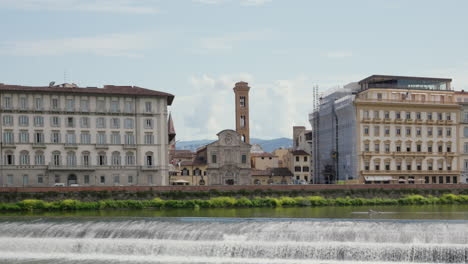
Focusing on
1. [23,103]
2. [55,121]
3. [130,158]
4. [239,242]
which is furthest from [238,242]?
[23,103]

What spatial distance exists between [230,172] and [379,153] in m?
20.9

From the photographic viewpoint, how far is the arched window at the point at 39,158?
71.0 metres

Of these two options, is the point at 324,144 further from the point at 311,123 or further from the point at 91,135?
the point at 91,135

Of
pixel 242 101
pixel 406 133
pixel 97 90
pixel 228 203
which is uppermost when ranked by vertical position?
pixel 242 101

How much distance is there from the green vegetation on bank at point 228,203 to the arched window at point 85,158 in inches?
505

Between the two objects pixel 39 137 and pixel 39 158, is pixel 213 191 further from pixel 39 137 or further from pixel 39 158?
pixel 39 137

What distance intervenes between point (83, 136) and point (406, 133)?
145 ft

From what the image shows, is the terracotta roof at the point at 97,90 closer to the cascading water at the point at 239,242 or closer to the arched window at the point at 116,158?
the arched window at the point at 116,158

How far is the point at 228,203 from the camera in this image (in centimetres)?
6200

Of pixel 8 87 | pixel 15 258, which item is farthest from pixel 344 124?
pixel 15 258

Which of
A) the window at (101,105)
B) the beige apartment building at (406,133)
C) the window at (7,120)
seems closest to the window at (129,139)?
the window at (101,105)

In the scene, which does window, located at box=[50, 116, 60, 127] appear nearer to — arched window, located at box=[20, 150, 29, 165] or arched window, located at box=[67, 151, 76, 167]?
arched window, located at box=[67, 151, 76, 167]

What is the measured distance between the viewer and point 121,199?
63031mm

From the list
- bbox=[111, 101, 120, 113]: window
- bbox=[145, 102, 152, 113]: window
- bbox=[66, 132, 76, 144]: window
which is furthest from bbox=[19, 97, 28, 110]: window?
bbox=[145, 102, 152, 113]: window
